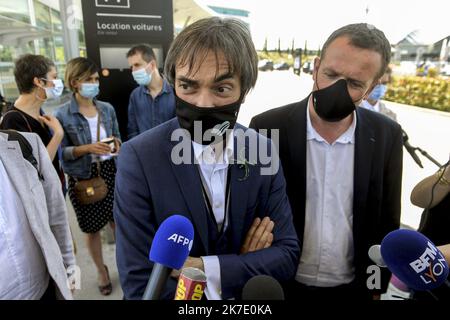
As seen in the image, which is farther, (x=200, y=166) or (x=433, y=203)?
(x=433, y=203)

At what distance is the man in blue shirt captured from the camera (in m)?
3.08

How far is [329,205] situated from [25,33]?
5758 millimetres

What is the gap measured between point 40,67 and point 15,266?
5.29 ft

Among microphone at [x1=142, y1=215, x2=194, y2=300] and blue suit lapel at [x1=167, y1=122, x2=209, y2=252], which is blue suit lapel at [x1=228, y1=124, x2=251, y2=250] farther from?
microphone at [x1=142, y1=215, x2=194, y2=300]

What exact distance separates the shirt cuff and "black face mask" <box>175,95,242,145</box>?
390mm

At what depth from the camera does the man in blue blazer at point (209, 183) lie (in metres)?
0.98

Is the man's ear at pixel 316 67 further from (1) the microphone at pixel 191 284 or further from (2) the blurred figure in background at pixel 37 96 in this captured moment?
(2) the blurred figure in background at pixel 37 96

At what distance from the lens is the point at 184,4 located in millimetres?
7871

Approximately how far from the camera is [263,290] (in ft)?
2.19

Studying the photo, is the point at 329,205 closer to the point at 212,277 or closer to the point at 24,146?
the point at 212,277

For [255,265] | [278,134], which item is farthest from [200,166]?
[278,134]

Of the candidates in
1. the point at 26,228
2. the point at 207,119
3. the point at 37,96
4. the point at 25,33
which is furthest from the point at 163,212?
the point at 25,33

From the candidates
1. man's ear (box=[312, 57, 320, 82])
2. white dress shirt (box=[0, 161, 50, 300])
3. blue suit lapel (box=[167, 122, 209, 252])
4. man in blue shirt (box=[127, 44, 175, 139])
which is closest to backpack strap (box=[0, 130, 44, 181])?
white dress shirt (box=[0, 161, 50, 300])

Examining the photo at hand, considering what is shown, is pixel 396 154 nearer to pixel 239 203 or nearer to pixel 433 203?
pixel 433 203
